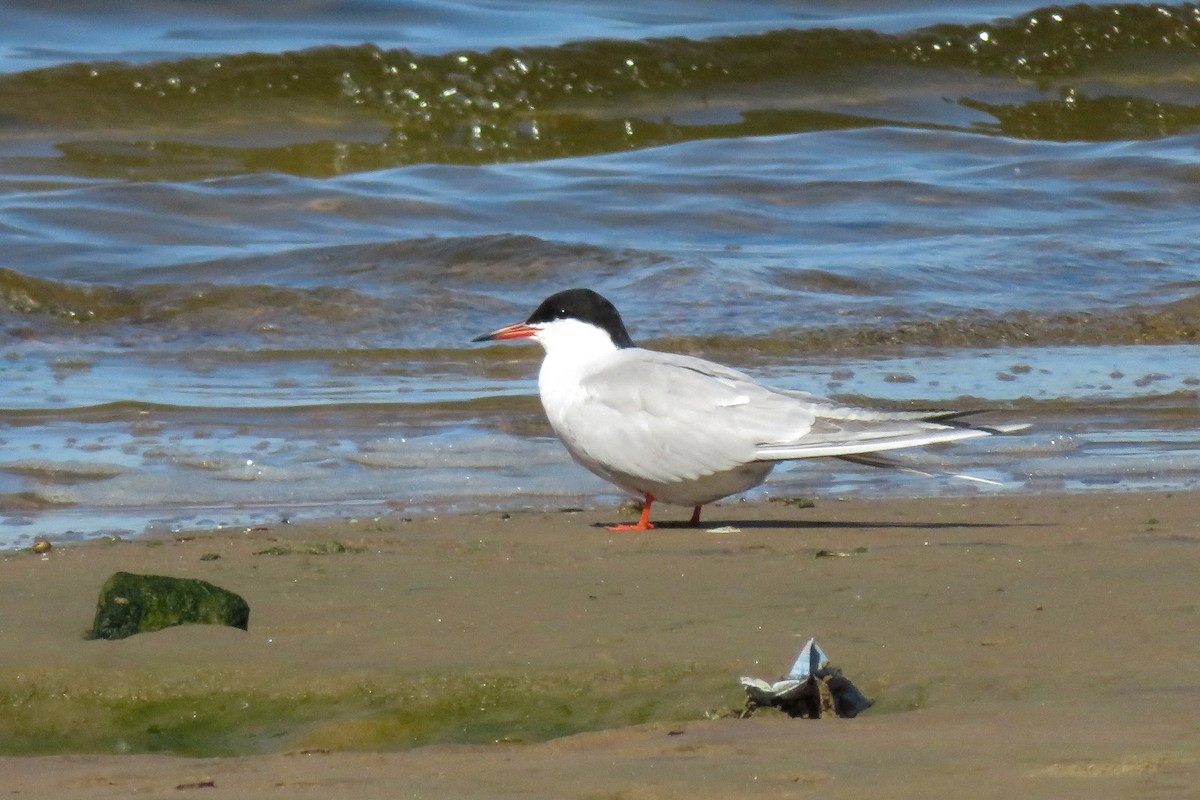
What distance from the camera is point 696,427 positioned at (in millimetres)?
4539

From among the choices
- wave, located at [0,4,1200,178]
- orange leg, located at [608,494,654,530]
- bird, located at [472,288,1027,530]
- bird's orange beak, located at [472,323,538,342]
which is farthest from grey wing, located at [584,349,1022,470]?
wave, located at [0,4,1200,178]

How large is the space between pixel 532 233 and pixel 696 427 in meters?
5.65

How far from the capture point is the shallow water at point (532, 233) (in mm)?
5492

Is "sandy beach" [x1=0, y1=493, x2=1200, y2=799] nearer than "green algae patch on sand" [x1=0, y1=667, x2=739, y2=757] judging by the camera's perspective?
Yes

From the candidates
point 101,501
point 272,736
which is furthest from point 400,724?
point 101,501

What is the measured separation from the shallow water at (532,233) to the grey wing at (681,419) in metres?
0.48

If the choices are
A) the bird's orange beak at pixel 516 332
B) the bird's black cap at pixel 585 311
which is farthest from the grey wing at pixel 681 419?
the bird's orange beak at pixel 516 332

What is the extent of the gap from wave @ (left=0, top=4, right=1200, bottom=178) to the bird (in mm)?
8280

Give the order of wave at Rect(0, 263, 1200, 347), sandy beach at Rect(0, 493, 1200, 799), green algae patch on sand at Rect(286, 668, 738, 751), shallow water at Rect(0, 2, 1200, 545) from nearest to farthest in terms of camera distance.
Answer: sandy beach at Rect(0, 493, 1200, 799)
green algae patch on sand at Rect(286, 668, 738, 751)
shallow water at Rect(0, 2, 1200, 545)
wave at Rect(0, 263, 1200, 347)

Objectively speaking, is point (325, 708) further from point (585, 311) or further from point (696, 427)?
point (585, 311)

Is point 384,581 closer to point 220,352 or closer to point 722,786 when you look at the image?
point 722,786

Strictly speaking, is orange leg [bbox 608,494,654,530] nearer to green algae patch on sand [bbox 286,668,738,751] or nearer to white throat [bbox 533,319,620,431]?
white throat [bbox 533,319,620,431]

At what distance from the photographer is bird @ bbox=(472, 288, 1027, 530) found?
439 cm

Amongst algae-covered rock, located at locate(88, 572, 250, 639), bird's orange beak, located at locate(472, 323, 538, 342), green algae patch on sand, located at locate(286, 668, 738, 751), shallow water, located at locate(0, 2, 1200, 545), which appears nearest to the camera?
green algae patch on sand, located at locate(286, 668, 738, 751)
